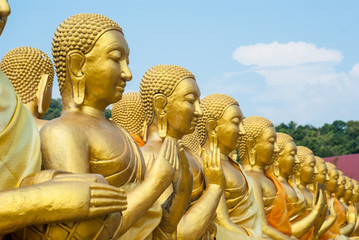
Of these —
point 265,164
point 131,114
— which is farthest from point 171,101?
point 265,164

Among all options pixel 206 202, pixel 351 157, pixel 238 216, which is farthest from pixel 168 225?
pixel 351 157

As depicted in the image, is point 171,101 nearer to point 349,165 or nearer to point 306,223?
point 306,223

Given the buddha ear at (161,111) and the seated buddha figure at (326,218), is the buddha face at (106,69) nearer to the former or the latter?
the buddha ear at (161,111)

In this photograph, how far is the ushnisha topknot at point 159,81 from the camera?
5766mm

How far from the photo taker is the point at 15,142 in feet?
11.0

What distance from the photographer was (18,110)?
11.3 ft

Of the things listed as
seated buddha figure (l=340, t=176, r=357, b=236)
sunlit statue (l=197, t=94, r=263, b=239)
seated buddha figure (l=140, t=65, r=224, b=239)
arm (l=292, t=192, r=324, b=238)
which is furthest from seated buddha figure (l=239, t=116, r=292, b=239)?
seated buddha figure (l=340, t=176, r=357, b=236)

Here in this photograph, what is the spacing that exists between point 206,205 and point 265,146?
3.14m

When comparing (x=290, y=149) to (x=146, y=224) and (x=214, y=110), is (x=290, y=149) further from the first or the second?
(x=146, y=224)

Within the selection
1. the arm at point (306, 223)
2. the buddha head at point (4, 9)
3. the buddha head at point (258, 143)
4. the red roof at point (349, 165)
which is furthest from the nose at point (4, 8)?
the red roof at point (349, 165)

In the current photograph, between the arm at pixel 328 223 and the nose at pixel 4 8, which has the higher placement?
the nose at pixel 4 8

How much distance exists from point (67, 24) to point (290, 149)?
5795 mm

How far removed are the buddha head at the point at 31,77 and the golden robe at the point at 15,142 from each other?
2.75 metres

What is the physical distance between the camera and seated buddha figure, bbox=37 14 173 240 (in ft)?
13.5
